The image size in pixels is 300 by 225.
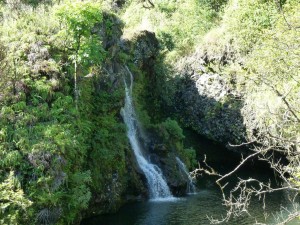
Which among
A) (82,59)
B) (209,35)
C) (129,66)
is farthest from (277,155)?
(82,59)

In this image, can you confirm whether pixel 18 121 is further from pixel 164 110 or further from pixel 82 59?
pixel 164 110

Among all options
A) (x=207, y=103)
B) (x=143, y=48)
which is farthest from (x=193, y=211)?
(x=143, y=48)

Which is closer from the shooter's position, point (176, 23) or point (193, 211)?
point (193, 211)

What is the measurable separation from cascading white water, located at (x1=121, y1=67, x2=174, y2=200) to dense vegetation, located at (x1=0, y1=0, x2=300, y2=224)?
1.00 meters

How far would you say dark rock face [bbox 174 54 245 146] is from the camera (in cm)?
2275

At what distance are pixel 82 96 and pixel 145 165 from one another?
4.87 metres

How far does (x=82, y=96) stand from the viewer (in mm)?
15516

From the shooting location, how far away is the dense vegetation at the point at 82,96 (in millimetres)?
10273

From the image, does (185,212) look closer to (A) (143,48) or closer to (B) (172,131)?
(B) (172,131)

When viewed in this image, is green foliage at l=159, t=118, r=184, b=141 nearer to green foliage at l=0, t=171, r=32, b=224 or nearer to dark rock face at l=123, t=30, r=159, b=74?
dark rock face at l=123, t=30, r=159, b=74

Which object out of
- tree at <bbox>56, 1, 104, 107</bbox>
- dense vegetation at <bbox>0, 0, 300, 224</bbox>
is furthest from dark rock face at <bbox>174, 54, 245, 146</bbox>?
tree at <bbox>56, 1, 104, 107</bbox>

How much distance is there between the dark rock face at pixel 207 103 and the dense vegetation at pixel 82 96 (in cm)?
63

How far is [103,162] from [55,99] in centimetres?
333

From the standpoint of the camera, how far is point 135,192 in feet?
56.7
